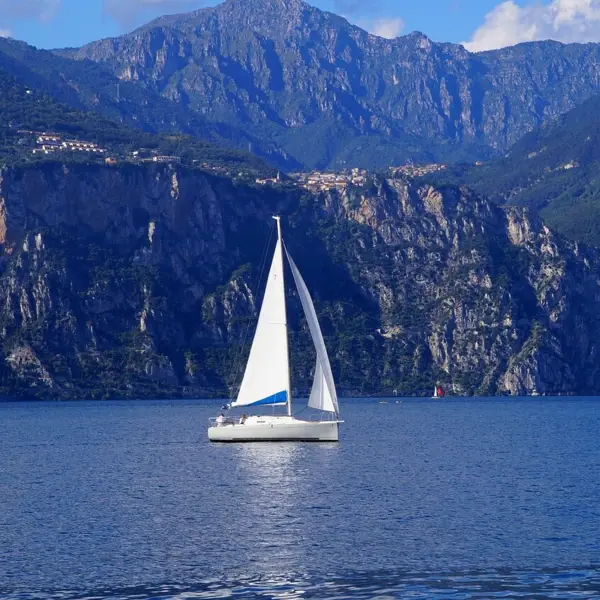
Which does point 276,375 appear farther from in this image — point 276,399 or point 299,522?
point 299,522

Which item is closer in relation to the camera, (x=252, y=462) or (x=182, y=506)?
(x=182, y=506)

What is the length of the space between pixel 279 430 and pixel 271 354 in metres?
6.30

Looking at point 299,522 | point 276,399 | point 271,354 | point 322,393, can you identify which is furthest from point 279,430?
point 299,522

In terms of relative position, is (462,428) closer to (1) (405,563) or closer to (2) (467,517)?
(2) (467,517)

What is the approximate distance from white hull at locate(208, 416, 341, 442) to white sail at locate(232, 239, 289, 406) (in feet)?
6.28

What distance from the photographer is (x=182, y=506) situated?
290ft

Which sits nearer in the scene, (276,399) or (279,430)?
(279,430)

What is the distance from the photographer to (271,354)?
420ft

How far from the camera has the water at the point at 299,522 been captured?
210 ft

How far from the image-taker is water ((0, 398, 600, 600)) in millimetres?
64062

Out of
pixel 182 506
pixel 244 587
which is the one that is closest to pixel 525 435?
pixel 182 506

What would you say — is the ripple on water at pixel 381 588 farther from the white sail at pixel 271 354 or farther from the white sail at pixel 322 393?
the white sail at pixel 271 354


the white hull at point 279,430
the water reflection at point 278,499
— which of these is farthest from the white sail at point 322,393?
the water reflection at point 278,499

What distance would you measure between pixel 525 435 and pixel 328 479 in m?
62.8
